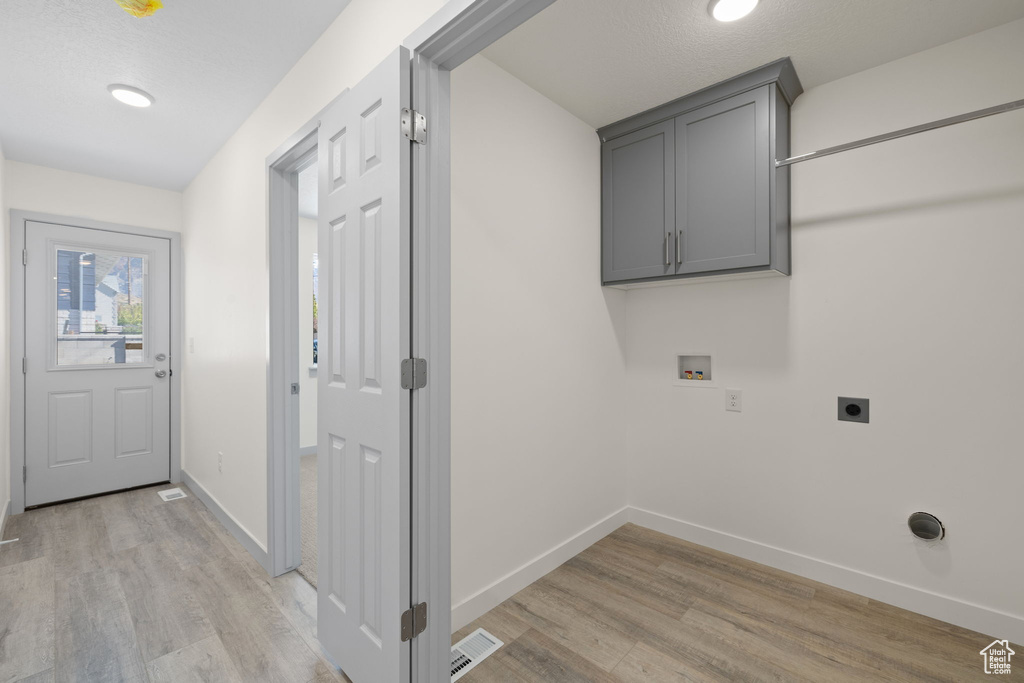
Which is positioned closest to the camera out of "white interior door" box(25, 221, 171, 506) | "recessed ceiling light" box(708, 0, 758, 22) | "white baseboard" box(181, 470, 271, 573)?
"recessed ceiling light" box(708, 0, 758, 22)

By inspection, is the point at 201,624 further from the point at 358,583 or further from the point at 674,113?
the point at 674,113

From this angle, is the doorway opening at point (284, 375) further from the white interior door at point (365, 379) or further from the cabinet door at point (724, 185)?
the cabinet door at point (724, 185)

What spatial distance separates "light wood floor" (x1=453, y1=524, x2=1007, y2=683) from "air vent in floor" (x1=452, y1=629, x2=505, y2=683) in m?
0.03

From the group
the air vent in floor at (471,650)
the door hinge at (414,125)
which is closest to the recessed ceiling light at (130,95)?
the door hinge at (414,125)

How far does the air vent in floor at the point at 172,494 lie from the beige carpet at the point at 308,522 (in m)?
0.86

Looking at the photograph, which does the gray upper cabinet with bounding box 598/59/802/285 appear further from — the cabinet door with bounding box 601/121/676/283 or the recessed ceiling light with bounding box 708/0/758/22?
the recessed ceiling light with bounding box 708/0/758/22

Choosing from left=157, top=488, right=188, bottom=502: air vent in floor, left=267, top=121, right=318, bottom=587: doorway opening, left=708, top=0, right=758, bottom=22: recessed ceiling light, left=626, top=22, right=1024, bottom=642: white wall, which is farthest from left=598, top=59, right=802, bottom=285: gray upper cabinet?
left=157, top=488, right=188, bottom=502: air vent in floor

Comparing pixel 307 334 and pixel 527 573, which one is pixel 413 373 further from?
pixel 307 334

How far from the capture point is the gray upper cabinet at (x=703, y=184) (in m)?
2.12

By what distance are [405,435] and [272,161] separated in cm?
174

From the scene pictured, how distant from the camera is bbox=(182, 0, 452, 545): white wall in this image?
1.75 meters

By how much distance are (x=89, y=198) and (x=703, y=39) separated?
431cm

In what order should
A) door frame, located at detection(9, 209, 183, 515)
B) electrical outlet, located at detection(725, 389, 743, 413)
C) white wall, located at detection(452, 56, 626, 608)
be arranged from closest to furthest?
white wall, located at detection(452, 56, 626, 608) < electrical outlet, located at detection(725, 389, 743, 413) < door frame, located at detection(9, 209, 183, 515)

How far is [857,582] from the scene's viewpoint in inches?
83.3
